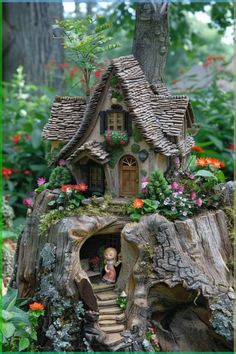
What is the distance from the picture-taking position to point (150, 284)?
555 cm

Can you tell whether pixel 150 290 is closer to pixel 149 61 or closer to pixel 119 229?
pixel 119 229

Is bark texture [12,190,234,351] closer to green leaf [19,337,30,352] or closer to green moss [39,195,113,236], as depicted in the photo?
green moss [39,195,113,236]

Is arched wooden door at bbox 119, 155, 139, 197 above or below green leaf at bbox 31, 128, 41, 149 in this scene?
below

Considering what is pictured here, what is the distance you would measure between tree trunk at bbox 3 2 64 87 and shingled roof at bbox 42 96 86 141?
6585 mm

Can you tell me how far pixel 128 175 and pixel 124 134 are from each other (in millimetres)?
471

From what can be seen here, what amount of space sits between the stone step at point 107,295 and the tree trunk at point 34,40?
27.1 ft

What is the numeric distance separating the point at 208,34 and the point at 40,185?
26.6 m

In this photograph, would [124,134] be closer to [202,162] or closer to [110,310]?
[202,162]

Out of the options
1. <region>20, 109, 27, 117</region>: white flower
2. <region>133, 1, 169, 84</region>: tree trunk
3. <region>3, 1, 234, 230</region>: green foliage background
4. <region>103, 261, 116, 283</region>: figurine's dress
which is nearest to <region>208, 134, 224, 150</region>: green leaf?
<region>3, 1, 234, 230</region>: green foliage background

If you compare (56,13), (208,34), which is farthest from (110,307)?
(208,34)

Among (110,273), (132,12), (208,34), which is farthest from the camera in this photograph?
(208,34)

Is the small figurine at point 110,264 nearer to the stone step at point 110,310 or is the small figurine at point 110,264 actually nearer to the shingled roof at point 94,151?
the stone step at point 110,310

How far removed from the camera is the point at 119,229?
5902 millimetres

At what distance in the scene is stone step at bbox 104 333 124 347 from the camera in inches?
212
